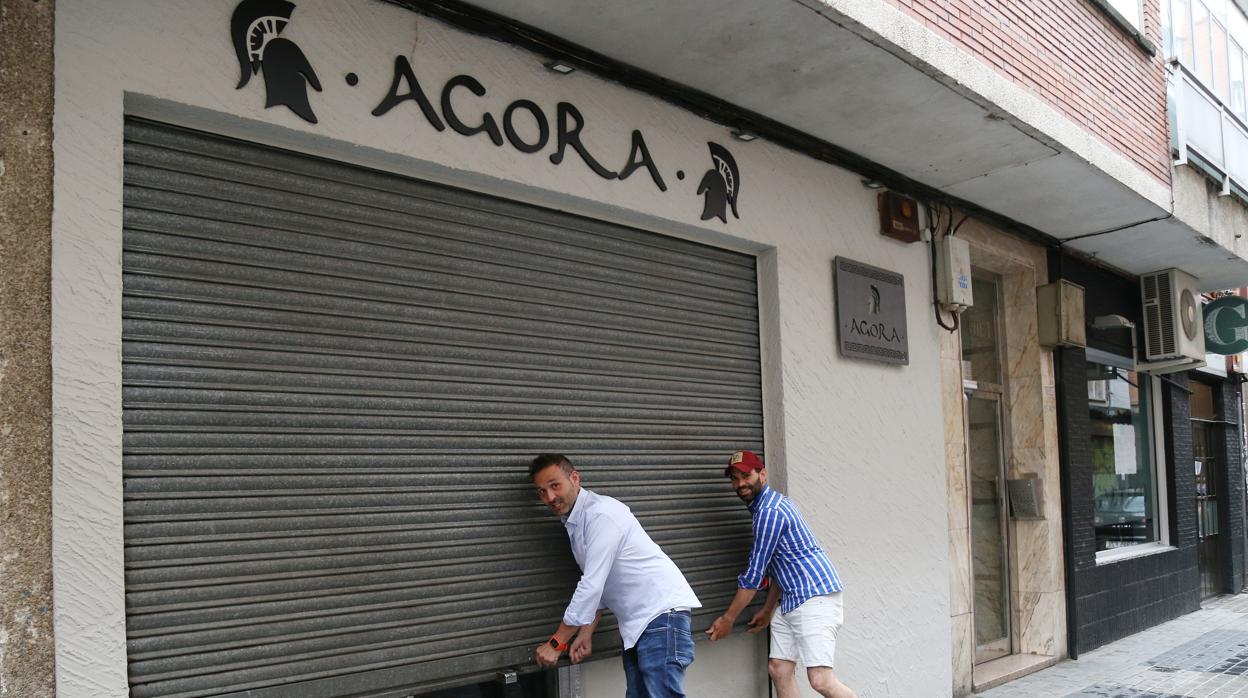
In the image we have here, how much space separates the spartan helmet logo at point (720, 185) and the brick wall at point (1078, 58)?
4.10ft

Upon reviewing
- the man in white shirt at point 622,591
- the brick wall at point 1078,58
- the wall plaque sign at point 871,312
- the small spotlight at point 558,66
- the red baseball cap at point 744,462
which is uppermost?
the brick wall at point 1078,58

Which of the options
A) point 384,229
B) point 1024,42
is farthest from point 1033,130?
point 384,229

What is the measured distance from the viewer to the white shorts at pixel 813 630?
17.3 ft

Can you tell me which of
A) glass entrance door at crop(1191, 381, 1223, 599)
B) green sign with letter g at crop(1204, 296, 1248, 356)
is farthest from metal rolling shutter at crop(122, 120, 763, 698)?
glass entrance door at crop(1191, 381, 1223, 599)

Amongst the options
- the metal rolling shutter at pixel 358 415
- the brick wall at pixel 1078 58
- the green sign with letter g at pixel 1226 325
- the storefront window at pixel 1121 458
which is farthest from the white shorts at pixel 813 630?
the green sign with letter g at pixel 1226 325

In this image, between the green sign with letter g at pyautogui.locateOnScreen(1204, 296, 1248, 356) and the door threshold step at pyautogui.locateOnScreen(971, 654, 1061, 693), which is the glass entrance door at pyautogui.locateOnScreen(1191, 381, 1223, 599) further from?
the door threshold step at pyautogui.locateOnScreen(971, 654, 1061, 693)

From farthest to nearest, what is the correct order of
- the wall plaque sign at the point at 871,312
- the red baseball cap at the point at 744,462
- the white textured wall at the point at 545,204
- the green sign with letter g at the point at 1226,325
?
the green sign with letter g at the point at 1226,325 < the wall plaque sign at the point at 871,312 < the red baseball cap at the point at 744,462 < the white textured wall at the point at 545,204

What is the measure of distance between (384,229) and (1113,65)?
253 inches

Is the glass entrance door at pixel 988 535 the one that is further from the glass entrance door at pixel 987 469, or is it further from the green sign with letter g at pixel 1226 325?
the green sign with letter g at pixel 1226 325

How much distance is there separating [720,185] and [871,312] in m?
1.72

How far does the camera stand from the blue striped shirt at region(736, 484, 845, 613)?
5328 mm

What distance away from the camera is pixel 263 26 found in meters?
3.80

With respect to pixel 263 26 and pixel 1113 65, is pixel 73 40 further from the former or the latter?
pixel 1113 65

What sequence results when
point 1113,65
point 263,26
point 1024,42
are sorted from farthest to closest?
point 1113,65 < point 1024,42 < point 263,26
